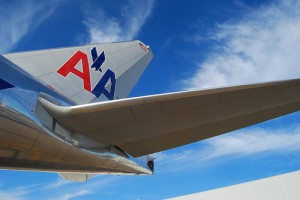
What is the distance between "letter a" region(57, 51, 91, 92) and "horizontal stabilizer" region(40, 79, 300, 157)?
8.27ft

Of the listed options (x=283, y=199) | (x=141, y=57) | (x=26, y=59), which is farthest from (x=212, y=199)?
(x=26, y=59)

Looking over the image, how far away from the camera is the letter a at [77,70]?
8.12 m

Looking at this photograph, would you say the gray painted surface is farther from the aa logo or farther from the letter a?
the letter a

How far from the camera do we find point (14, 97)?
15.9ft

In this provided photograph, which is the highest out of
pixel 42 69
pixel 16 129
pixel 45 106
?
pixel 42 69

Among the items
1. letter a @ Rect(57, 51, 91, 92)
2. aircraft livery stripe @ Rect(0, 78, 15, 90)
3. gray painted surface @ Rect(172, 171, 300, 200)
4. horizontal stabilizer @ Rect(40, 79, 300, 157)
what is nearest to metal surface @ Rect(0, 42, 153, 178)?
aircraft livery stripe @ Rect(0, 78, 15, 90)

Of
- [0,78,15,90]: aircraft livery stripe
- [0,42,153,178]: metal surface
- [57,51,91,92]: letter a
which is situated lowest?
[0,42,153,178]: metal surface

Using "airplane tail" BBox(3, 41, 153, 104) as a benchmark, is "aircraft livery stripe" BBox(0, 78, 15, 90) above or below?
below

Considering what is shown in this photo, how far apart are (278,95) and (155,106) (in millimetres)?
2134

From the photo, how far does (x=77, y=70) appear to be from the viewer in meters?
8.60

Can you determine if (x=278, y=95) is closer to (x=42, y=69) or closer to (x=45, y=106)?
(x=45, y=106)

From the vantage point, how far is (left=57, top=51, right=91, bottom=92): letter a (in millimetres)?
8122

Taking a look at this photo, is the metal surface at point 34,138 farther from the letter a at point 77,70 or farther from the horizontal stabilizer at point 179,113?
the letter a at point 77,70

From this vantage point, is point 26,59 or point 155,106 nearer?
point 155,106
